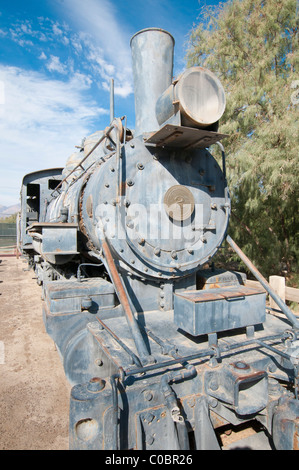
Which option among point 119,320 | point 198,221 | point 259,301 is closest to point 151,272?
point 119,320

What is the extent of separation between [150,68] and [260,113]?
184 inches

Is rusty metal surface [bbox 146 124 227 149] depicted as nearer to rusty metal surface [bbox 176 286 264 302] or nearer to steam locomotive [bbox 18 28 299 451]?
steam locomotive [bbox 18 28 299 451]

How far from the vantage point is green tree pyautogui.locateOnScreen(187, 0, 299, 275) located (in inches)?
253

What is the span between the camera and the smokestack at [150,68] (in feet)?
11.1

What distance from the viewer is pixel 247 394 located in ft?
6.79

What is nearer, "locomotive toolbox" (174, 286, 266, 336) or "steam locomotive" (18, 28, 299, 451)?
"steam locomotive" (18, 28, 299, 451)

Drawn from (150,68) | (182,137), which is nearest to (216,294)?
(182,137)

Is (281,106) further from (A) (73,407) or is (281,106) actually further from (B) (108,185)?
(A) (73,407)

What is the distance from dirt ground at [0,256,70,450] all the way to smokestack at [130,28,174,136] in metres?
3.14

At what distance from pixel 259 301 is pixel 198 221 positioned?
1.02 metres

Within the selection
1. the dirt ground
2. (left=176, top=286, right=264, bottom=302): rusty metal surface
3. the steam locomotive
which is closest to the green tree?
the steam locomotive

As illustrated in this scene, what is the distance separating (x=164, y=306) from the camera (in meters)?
3.17

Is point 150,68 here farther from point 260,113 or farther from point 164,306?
point 260,113

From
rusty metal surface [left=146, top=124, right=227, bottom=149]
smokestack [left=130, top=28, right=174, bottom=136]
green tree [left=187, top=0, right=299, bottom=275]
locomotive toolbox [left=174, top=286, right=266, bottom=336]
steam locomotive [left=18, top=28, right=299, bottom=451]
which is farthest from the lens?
green tree [left=187, top=0, right=299, bottom=275]
